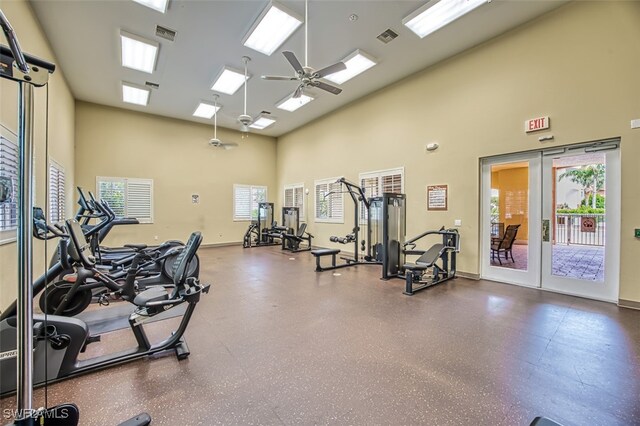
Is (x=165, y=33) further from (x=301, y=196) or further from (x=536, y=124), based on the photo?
(x=536, y=124)

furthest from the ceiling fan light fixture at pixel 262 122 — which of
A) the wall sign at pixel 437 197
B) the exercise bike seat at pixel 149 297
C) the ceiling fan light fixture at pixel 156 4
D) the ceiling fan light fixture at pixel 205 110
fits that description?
the exercise bike seat at pixel 149 297

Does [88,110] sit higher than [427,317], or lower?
higher

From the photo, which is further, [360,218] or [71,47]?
[360,218]

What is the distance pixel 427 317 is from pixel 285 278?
2827 mm

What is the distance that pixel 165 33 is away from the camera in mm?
4840

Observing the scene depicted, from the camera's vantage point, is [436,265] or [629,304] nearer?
[629,304]

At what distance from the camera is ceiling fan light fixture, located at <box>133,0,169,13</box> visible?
4.11m

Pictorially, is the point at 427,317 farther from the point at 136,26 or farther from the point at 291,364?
the point at 136,26

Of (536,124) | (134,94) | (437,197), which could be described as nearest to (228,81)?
(134,94)

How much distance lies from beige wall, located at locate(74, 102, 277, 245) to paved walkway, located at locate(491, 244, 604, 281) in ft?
30.6

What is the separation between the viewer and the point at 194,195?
964cm

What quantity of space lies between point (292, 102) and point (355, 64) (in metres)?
2.59

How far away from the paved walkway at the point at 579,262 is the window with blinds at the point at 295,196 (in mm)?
7256

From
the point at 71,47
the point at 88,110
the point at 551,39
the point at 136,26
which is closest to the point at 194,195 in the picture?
the point at 88,110
